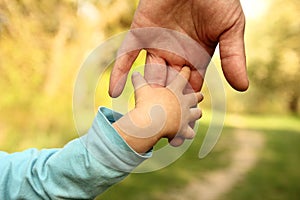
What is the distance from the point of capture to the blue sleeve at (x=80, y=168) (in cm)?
56

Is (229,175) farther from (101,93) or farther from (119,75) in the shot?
(119,75)

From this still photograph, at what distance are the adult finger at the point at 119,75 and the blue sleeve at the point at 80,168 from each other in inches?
1.0

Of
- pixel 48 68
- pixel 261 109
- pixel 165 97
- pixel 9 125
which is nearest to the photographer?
pixel 165 97

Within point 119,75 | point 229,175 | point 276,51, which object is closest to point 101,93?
point 119,75

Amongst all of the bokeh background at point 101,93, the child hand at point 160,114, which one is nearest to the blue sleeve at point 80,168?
the child hand at point 160,114

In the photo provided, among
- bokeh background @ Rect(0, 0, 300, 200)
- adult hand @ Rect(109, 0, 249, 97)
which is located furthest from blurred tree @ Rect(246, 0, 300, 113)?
adult hand @ Rect(109, 0, 249, 97)

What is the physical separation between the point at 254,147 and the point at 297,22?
1059mm

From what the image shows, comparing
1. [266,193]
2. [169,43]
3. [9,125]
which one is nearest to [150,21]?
[169,43]

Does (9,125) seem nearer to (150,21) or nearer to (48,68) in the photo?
(48,68)

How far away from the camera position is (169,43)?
616 mm

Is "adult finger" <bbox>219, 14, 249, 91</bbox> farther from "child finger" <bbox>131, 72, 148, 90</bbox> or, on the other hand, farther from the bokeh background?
the bokeh background

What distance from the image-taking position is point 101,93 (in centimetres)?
173

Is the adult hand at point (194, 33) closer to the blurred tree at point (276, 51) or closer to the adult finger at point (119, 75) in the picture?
the adult finger at point (119, 75)

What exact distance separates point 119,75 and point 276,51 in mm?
3910
